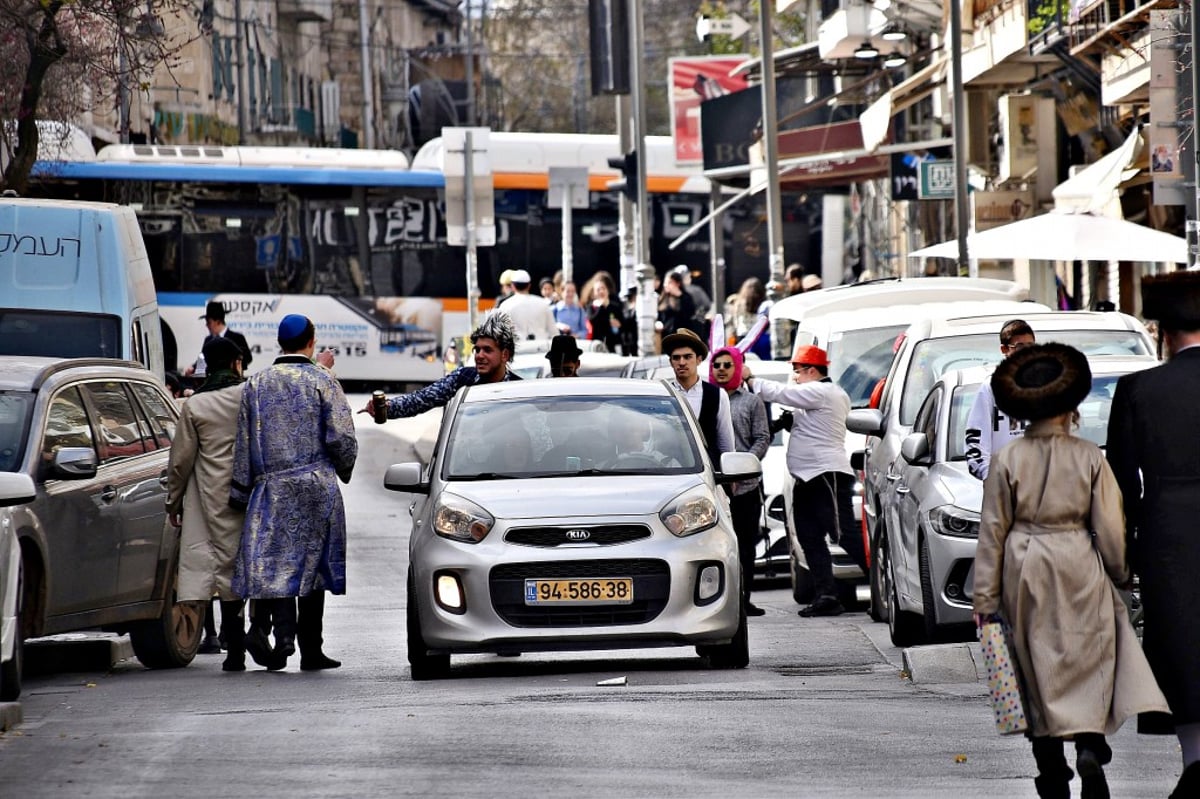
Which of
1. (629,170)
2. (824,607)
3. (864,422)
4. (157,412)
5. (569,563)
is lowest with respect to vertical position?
(824,607)

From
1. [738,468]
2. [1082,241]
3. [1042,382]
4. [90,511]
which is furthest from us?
[1082,241]

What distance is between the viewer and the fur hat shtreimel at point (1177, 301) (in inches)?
293

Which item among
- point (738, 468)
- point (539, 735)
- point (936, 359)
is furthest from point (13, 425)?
point (936, 359)

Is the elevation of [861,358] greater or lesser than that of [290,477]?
greater

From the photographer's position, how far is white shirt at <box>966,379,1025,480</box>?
38.8ft

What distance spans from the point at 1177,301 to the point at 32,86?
1493 cm

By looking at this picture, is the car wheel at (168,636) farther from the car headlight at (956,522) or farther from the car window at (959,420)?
the car window at (959,420)

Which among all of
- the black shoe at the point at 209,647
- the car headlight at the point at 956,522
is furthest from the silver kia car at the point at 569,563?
the black shoe at the point at 209,647

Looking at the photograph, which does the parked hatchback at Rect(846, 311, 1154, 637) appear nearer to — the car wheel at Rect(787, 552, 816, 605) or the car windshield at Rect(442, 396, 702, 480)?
the car wheel at Rect(787, 552, 816, 605)

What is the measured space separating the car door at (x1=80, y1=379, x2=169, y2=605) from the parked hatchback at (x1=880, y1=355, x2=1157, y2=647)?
12.6 ft

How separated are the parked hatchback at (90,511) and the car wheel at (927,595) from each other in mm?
3833

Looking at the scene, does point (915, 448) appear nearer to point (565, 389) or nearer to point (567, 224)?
point (565, 389)

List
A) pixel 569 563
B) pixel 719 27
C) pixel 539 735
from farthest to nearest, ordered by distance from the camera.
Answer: pixel 719 27, pixel 569 563, pixel 539 735

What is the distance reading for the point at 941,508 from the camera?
509 inches
